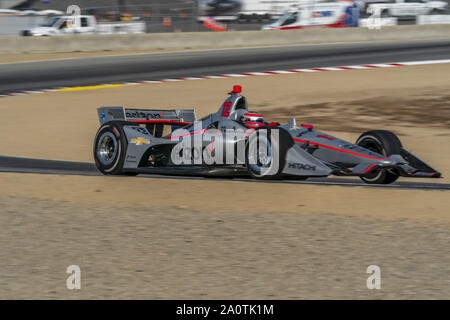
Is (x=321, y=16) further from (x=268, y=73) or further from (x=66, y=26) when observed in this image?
(x=268, y=73)

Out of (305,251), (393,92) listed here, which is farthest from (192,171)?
(393,92)

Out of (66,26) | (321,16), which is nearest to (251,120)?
(66,26)

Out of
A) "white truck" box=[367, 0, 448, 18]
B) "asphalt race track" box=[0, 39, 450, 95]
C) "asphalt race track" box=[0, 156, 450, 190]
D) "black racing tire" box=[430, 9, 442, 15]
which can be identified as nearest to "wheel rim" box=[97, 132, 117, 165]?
"asphalt race track" box=[0, 156, 450, 190]

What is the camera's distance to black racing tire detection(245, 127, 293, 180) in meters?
8.59

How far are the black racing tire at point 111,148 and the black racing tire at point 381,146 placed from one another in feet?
10.1

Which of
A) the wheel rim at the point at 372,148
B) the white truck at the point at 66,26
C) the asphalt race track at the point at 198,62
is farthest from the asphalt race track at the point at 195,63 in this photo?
the wheel rim at the point at 372,148

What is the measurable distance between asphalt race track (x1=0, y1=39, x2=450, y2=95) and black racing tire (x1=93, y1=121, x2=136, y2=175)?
366 inches

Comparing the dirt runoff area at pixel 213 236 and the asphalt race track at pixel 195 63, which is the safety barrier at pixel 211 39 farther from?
the dirt runoff area at pixel 213 236

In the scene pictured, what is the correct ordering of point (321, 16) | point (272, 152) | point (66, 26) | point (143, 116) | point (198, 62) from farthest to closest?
point (321, 16) → point (66, 26) → point (198, 62) → point (143, 116) → point (272, 152)

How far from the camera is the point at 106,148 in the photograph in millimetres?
10305

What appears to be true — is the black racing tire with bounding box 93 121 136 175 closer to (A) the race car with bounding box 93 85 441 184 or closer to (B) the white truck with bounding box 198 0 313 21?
(A) the race car with bounding box 93 85 441 184

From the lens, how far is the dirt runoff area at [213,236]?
604 cm

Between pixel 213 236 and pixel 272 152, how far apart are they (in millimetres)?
1675

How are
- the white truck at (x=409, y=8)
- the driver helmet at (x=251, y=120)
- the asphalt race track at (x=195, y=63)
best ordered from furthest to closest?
the white truck at (x=409, y=8) < the asphalt race track at (x=195, y=63) < the driver helmet at (x=251, y=120)
